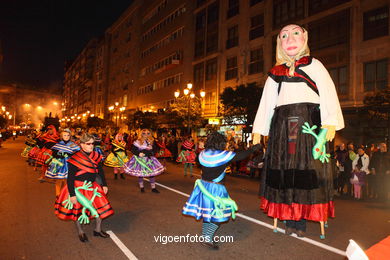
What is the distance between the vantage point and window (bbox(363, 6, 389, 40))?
55.7 ft

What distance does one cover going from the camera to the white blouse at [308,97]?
4105 millimetres

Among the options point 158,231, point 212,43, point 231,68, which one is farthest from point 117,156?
point 212,43

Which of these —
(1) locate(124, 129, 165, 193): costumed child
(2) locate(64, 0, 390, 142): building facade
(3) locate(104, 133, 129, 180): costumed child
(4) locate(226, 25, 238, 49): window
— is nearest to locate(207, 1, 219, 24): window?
(2) locate(64, 0, 390, 142): building facade

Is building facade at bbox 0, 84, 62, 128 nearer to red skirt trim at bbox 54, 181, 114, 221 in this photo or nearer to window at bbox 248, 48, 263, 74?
window at bbox 248, 48, 263, 74

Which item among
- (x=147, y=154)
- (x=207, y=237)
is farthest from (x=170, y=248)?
(x=147, y=154)

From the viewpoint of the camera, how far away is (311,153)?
4098 millimetres

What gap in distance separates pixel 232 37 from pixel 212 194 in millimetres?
27008

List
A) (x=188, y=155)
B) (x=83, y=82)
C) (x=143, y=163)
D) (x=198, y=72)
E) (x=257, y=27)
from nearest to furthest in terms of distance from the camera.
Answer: (x=143, y=163) < (x=188, y=155) < (x=257, y=27) < (x=198, y=72) < (x=83, y=82)

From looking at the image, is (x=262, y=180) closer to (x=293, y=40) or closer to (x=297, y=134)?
(x=297, y=134)

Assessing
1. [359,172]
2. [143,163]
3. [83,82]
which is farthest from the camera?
[83,82]

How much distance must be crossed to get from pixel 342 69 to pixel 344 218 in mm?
15308

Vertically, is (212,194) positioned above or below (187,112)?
below

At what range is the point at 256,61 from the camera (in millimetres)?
25953

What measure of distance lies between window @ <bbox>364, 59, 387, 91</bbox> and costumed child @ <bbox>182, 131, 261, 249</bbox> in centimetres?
1646
